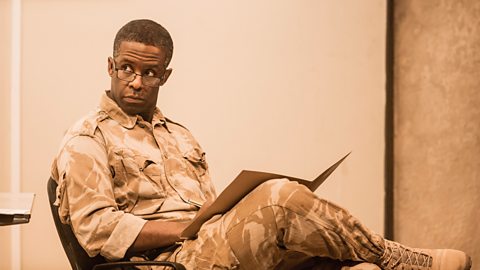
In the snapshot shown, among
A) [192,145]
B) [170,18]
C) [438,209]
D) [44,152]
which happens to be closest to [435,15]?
[438,209]

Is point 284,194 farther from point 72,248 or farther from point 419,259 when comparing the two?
point 72,248

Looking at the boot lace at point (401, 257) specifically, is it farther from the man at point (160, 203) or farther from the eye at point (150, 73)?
the eye at point (150, 73)

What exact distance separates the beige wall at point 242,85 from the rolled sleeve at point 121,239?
4.99 ft

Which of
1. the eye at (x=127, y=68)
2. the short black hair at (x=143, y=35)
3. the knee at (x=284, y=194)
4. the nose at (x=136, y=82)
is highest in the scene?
the short black hair at (x=143, y=35)

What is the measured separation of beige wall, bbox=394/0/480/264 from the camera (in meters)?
3.77

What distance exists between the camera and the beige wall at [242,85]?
357cm

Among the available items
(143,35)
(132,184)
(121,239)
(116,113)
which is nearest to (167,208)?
(132,184)

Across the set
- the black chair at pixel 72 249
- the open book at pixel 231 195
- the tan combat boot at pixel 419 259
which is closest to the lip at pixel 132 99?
the black chair at pixel 72 249

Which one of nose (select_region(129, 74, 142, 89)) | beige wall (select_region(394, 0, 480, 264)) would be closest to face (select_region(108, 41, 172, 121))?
nose (select_region(129, 74, 142, 89))

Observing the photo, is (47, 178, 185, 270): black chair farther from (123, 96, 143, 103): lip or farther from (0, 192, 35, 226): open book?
(123, 96, 143, 103): lip

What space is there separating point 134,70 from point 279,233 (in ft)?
2.55

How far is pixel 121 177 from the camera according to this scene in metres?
2.30

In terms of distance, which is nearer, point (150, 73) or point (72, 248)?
point (72, 248)

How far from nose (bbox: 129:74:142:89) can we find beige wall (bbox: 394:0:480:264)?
1.82m
